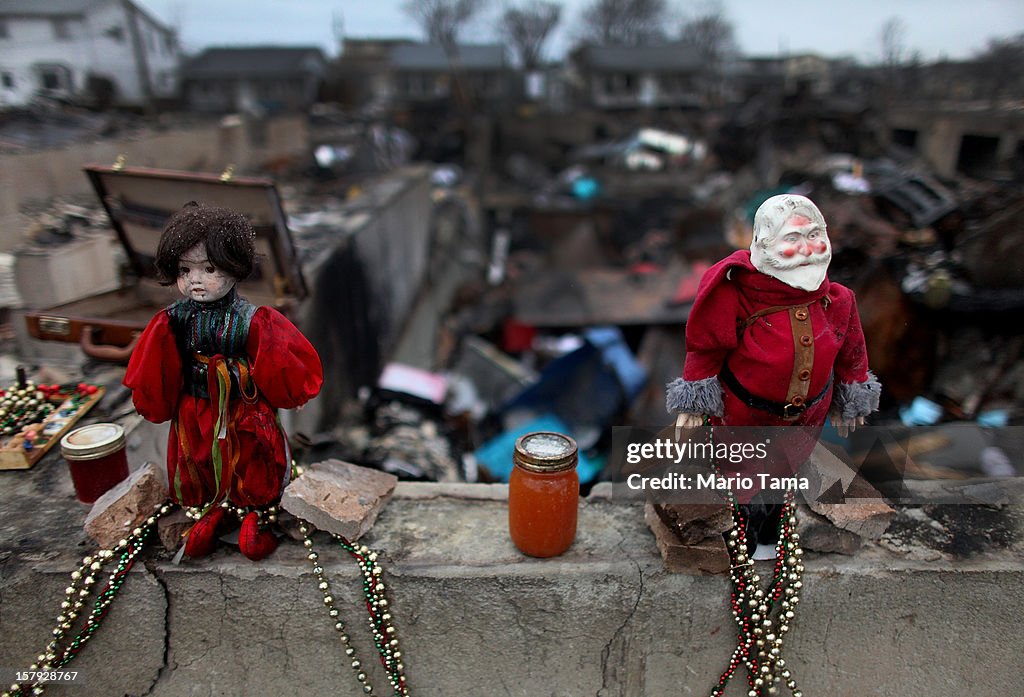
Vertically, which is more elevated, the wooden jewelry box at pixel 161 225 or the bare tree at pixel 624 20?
the bare tree at pixel 624 20

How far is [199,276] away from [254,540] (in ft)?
2.98

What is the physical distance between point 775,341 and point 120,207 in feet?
12.0

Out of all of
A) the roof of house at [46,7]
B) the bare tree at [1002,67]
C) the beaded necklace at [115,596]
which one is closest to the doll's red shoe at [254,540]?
the beaded necklace at [115,596]

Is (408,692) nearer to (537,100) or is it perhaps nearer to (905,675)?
(905,675)

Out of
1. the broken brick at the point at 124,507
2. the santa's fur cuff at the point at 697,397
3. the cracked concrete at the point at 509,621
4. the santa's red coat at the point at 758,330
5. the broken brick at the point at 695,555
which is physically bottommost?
the cracked concrete at the point at 509,621

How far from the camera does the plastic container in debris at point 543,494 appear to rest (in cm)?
205

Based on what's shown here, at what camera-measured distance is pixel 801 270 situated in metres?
1.96

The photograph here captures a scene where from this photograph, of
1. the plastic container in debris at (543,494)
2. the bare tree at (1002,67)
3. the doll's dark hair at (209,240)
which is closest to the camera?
the doll's dark hair at (209,240)

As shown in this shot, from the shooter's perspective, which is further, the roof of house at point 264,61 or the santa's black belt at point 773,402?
the roof of house at point 264,61

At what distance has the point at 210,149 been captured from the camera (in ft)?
30.5

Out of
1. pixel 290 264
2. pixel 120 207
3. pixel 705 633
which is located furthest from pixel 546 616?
pixel 120 207

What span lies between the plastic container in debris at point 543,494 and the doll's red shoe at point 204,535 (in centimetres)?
103

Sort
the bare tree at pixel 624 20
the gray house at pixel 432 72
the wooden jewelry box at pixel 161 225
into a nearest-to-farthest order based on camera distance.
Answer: the wooden jewelry box at pixel 161 225
the gray house at pixel 432 72
the bare tree at pixel 624 20

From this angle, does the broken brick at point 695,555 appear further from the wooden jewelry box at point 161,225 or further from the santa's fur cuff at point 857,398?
the wooden jewelry box at point 161,225
